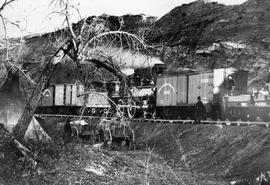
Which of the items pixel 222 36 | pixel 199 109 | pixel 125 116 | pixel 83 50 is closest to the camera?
pixel 83 50

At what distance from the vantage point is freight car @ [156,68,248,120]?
24266 mm

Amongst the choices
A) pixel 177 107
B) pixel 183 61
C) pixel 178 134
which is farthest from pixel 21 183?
pixel 183 61

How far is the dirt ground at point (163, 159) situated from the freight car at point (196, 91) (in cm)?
273

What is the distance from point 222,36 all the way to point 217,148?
3911cm

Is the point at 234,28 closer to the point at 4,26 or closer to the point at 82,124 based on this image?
the point at 82,124

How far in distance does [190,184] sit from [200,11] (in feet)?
187

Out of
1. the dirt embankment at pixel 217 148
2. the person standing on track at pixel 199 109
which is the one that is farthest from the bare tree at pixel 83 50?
the person standing on track at pixel 199 109

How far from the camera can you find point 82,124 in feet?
70.4

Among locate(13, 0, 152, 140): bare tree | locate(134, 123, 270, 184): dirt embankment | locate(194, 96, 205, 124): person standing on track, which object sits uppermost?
locate(13, 0, 152, 140): bare tree

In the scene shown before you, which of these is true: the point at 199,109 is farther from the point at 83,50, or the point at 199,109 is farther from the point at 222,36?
the point at 222,36

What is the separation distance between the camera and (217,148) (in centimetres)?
1802

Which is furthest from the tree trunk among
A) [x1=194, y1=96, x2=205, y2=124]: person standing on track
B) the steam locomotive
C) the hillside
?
the hillside

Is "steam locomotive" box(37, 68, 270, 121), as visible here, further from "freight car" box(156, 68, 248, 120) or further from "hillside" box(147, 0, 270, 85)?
"hillside" box(147, 0, 270, 85)

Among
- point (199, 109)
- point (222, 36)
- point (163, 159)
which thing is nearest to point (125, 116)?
point (163, 159)
